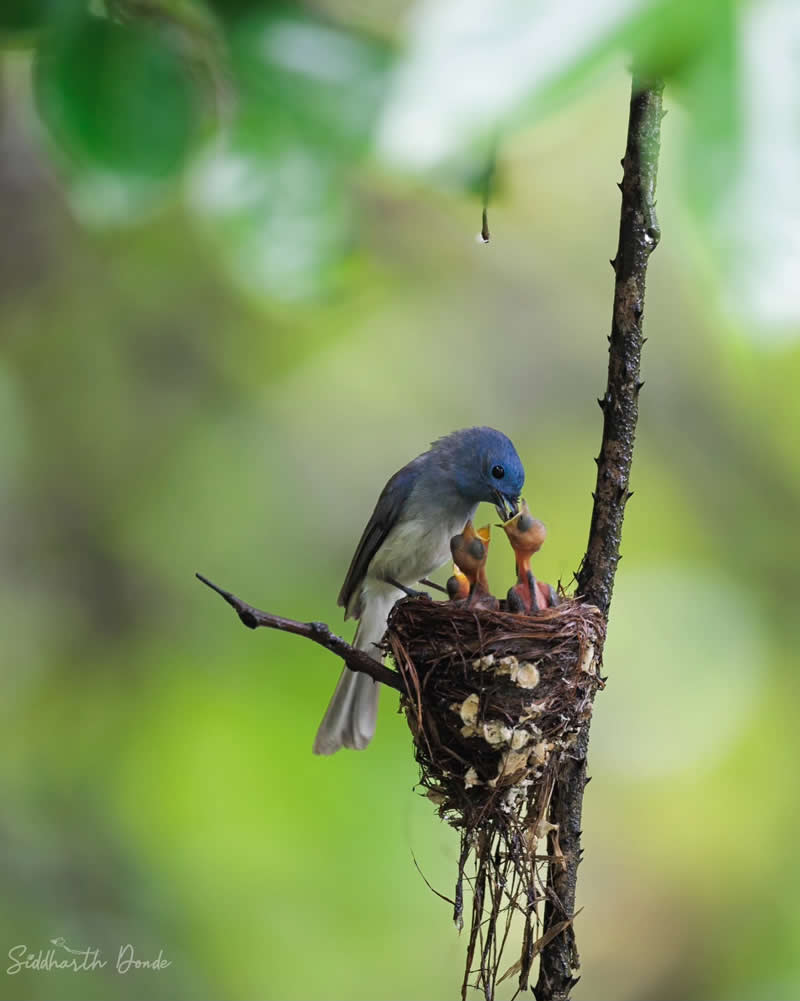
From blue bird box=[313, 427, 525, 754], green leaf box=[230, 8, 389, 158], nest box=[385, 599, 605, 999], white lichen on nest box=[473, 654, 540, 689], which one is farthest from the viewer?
blue bird box=[313, 427, 525, 754]

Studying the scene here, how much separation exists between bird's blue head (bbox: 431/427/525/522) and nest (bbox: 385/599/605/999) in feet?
2.77

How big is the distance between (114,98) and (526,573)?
8.11 ft

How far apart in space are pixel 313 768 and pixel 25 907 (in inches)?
56.3

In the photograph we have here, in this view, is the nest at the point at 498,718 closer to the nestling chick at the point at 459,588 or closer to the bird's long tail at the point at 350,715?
the nestling chick at the point at 459,588

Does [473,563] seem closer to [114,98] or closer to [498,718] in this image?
[498,718]

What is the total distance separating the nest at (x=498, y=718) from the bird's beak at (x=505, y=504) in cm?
79

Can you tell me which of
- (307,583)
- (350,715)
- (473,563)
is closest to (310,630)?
(473,563)

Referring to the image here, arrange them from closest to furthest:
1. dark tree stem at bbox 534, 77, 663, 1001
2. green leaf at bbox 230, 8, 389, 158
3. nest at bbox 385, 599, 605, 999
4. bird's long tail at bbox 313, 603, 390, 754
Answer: green leaf at bbox 230, 8, 389, 158 → dark tree stem at bbox 534, 77, 663, 1001 → nest at bbox 385, 599, 605, 999 → bird's long tail at bbox 313, 603, 390, 754

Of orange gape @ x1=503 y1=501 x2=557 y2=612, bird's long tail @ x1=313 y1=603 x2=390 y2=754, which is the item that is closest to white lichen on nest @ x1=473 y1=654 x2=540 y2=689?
orange gape @ x1=503 y1=501 x2=557 y2=612

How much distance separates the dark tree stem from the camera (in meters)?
2.18

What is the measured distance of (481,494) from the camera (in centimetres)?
381

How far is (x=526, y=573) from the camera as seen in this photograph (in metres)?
3.12

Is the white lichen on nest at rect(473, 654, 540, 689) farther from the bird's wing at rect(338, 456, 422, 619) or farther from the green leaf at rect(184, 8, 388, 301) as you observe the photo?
the green leaf at rect(184, 8, 388, 301)

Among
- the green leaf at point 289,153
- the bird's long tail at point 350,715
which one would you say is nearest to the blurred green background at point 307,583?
the bird's long tail at point 350,715
